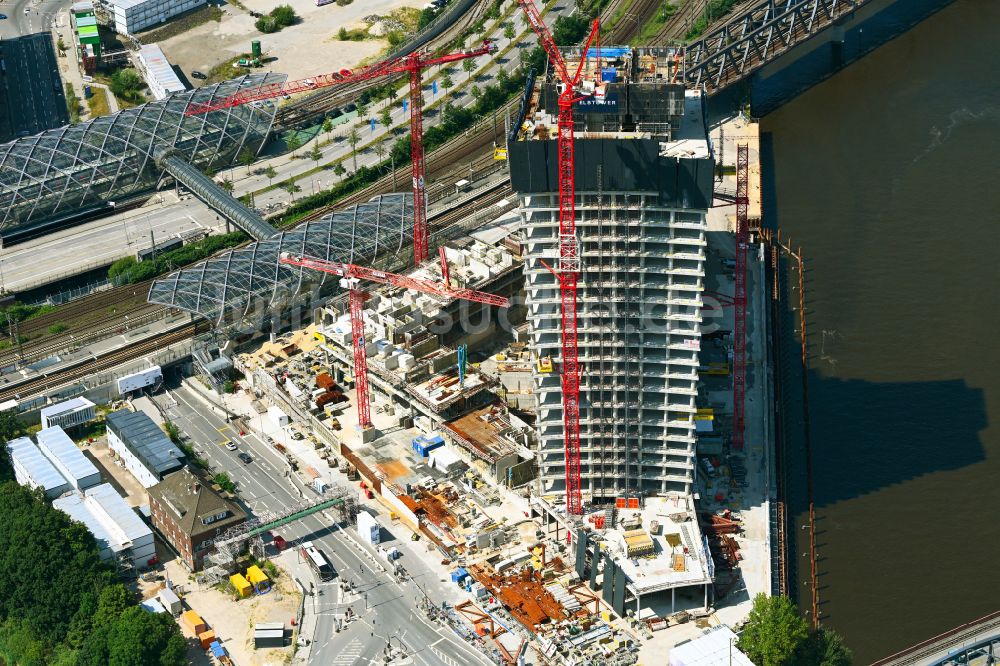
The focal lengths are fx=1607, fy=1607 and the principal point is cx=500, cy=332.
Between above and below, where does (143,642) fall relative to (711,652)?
above

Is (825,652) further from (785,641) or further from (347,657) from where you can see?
(347,657)

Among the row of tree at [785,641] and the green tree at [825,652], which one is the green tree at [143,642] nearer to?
the row of tree at [785,641]

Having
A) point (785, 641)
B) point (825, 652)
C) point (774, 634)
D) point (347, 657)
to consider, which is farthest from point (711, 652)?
point (347, 657)

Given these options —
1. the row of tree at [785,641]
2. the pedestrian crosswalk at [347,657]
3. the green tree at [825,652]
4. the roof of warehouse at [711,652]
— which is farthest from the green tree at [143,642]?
the green tree at [825,652]

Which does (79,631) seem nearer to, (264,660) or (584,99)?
(264,660)

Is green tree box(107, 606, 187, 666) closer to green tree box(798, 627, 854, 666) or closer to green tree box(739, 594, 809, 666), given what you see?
green tree box(739, 594, 809, 666)

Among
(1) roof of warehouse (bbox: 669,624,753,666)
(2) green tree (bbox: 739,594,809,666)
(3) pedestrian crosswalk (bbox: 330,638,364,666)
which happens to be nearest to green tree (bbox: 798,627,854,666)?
(2) green tree (bbox: 739,594,809,666)
